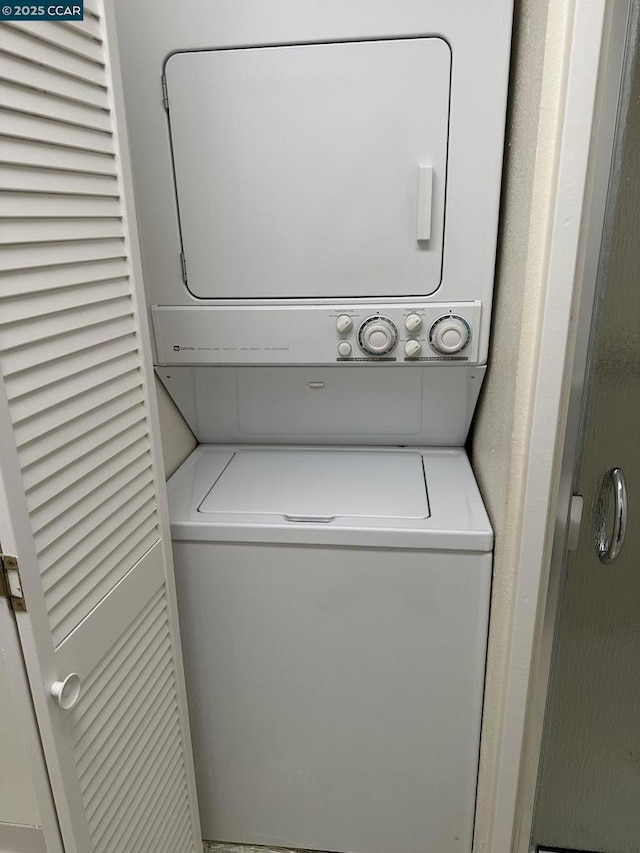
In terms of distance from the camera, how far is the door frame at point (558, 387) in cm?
98

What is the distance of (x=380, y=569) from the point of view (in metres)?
1.49

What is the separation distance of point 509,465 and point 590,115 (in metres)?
0.67

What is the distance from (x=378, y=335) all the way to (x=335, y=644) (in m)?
0.81

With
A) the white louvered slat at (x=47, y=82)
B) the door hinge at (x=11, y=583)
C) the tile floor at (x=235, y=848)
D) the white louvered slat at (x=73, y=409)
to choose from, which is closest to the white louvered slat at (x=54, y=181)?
the white louvered slat at (x=47, y=82)

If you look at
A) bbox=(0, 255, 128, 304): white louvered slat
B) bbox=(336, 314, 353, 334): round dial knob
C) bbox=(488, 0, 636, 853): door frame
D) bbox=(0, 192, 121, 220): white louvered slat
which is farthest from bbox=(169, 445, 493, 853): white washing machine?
bbox=(0, 192, 121, 220): white louvered slat

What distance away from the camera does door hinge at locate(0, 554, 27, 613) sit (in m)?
0.91

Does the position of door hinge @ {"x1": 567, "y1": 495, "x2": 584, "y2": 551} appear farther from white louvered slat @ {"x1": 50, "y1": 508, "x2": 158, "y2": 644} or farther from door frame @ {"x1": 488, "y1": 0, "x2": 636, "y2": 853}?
white louvered slat @ {"x1": 50, "y1": 508, "x2": 158, "y2": 644}

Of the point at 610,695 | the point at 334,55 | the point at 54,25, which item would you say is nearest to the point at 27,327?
the point at 54,25

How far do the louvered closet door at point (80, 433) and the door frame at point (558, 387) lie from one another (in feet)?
2.66

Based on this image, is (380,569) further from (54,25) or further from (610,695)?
(54,25)

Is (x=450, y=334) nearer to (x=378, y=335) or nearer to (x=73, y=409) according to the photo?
(x=378, y=335)

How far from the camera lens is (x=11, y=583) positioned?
3.03 feet

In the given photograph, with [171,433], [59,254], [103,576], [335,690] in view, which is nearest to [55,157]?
[59,254]

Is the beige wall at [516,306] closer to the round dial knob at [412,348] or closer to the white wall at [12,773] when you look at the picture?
the round dial knob at [412,348]
